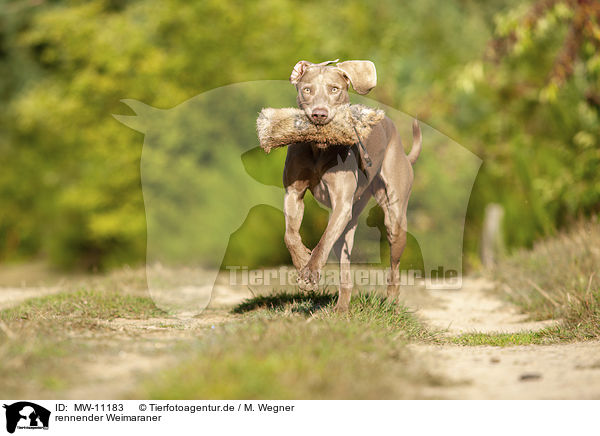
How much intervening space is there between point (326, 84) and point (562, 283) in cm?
424

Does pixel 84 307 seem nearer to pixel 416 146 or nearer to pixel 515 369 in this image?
pixel 416 146

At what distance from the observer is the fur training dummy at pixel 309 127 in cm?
473

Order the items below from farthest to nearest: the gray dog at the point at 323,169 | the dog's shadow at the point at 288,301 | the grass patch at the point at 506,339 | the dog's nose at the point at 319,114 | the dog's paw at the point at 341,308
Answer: the dog's shadow at the point at 288,301
the dog's paw at the point at 341,308
the grass patch at the point at 506,339
the gray dog at the point at 323,169
the dog's nose at the point at 319,114

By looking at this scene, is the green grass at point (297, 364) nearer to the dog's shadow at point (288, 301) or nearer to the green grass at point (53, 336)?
the green grass at point (53, 336)

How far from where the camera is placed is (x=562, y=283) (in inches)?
289

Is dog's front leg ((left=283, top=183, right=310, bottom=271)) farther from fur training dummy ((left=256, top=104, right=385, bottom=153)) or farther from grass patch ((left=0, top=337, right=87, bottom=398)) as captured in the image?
grass patch ((left=0, top=337, right=87, bottom=398))

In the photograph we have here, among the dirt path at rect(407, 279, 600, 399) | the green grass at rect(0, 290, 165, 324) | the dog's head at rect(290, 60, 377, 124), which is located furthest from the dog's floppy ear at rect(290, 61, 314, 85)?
the green grass at rect(0, 290, 165, 324)

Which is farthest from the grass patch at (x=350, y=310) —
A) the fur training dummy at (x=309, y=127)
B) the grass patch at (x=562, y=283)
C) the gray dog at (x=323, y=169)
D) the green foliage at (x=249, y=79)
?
the green foliage at (x=249, y=79)

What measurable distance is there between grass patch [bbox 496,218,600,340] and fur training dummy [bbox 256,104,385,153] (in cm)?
250

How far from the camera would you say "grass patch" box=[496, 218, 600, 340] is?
557 centimetres

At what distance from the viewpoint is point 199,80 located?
17969mm

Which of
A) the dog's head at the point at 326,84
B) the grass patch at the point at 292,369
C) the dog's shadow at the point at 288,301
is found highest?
the dog's head at the point at 326,84
